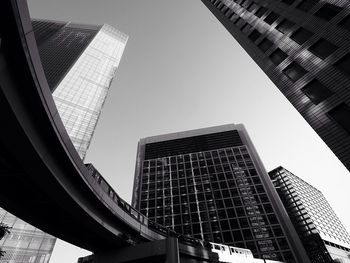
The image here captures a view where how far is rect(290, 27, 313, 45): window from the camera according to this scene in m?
18.1

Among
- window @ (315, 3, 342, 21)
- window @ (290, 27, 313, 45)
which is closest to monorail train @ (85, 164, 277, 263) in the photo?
window @ (290, 27, 313, 45)

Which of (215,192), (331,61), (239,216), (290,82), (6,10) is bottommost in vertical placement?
(6,10)

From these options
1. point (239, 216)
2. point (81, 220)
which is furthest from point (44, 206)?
point (239, 216)

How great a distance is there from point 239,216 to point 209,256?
39060 mm

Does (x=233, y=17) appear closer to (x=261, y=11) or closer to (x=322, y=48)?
(x=261, y=11)

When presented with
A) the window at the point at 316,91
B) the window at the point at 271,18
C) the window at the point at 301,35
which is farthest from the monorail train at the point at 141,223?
the window at the point at 271,18

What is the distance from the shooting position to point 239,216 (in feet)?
205

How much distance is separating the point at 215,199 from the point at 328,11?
6033 cm

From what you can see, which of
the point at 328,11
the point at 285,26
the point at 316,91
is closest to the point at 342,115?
the point at 316,91

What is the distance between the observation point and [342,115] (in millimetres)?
14086

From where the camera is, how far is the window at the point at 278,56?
20.1 m

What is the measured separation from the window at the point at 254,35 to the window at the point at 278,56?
13.1ft

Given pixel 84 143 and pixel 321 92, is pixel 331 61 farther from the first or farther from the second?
pixel 84 143

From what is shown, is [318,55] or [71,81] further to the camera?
[71,81]
